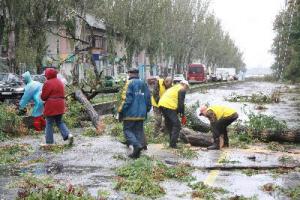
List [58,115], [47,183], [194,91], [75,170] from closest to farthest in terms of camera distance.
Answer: [47,183]
[75,170]
[58,115]
[194,91]

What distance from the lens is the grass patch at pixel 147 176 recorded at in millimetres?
7355

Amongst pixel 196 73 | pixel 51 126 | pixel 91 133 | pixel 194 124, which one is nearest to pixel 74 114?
pixel 91 133

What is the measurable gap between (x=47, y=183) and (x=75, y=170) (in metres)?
2.39

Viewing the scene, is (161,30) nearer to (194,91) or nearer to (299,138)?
(194,91)

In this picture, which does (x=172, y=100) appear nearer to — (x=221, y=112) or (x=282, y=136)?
(x=221, y=112)

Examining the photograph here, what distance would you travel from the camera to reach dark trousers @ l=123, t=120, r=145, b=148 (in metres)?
10.3

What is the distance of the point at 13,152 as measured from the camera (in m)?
11.0

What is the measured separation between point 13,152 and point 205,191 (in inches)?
195

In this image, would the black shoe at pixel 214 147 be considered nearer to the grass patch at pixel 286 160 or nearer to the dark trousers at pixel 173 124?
the dark trousers at pixel 173 124

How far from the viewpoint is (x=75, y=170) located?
9148 mm

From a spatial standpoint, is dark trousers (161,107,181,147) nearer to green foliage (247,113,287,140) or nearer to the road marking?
the road marking

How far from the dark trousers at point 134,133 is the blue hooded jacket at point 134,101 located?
151mm

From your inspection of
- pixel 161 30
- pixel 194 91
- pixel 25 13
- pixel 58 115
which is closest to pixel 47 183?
pixel 58 115

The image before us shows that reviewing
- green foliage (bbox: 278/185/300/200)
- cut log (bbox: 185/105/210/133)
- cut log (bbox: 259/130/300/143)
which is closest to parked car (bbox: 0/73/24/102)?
cut log (bbox: 185/105/210/133)
